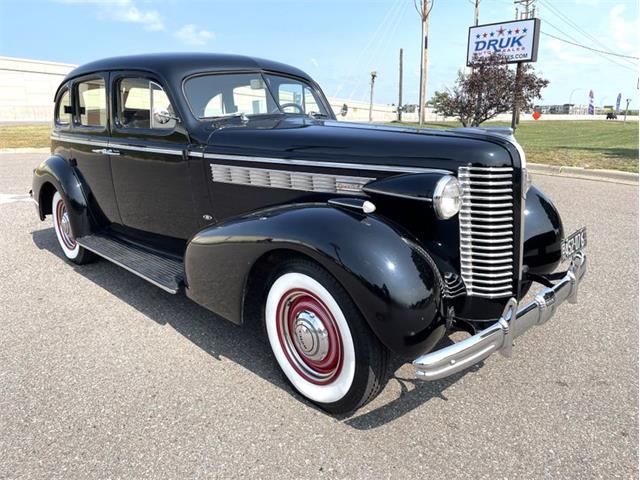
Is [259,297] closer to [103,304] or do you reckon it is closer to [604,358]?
[103,304]

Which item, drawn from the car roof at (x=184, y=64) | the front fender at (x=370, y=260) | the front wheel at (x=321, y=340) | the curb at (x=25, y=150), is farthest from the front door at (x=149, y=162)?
the curb at (x=25, y=150)

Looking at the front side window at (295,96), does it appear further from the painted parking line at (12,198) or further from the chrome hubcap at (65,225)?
the painted parking line at (12,198)

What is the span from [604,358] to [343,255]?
1.93 meters

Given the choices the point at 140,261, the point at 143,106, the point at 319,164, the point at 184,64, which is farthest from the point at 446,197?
the point at 143,106

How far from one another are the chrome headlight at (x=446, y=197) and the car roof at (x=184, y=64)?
2.15m

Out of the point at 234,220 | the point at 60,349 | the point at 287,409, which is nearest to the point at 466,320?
the point at 287,409

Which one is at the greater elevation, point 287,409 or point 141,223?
point 141,223

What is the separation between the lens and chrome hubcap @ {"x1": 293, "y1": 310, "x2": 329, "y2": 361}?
243cm

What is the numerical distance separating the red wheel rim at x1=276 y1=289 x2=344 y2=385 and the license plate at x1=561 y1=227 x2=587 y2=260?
1.60m

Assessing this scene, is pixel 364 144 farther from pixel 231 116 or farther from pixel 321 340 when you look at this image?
pixel 231 116

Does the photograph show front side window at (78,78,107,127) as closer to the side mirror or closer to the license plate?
the side mirror

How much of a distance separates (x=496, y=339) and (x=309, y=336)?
0.91 metres

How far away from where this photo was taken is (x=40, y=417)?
7.95 ft

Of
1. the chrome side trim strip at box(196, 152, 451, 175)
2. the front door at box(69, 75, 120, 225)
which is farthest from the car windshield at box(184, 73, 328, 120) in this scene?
the front door at box(69, 75, 120, 225)
